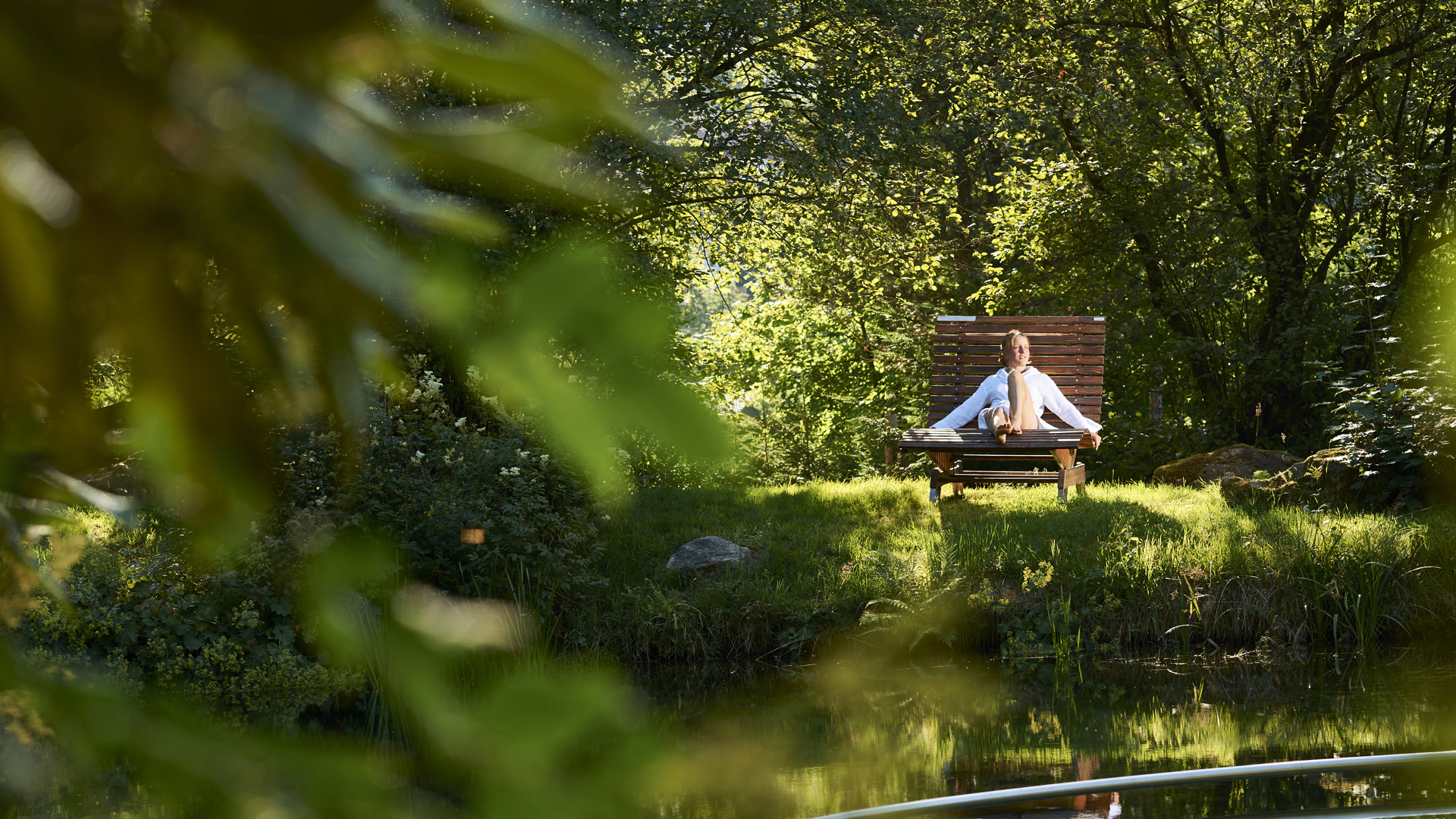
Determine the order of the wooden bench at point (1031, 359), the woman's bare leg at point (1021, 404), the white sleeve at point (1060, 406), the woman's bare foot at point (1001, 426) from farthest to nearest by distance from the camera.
Answer: the wooden bench at point (1031, 359) < the white sleeve at point (1060, 406) < the woman's bare leg at point (1021, 404) < the woman's bare foot at point (1001, 426)

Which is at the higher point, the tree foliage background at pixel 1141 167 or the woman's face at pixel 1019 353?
the tree foliage background at pixel 1141 167

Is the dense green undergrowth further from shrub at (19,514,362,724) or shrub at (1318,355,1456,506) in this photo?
shrub at (1318,355,1456,506)

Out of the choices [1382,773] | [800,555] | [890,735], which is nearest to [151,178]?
[1382,773]

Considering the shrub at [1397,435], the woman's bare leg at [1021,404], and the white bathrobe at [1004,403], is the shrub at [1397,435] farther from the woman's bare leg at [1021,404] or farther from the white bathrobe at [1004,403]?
the woman's bare leg at [1021,404]

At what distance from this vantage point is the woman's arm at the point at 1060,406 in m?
8.71

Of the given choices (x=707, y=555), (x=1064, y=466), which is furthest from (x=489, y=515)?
(x=1064, y=466)

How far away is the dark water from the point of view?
380 centimetres

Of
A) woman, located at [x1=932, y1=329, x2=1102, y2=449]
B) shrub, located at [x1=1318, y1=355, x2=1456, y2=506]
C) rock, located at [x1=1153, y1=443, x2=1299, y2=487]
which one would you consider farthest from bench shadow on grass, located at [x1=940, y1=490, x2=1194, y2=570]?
shrub, located at [x1=1318, y1=355, x2=1456, y2=506]

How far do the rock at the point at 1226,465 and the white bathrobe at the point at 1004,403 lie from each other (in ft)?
2.90

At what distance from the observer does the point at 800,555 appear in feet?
22.8

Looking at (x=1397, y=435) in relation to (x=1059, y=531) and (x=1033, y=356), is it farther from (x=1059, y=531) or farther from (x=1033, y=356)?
(x=1033, y=356)

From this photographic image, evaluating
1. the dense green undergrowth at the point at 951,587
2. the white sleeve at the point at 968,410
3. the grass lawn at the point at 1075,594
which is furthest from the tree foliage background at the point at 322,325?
the white sleeve at the point at 968,410

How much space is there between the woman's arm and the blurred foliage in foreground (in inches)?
340

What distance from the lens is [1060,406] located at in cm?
891
